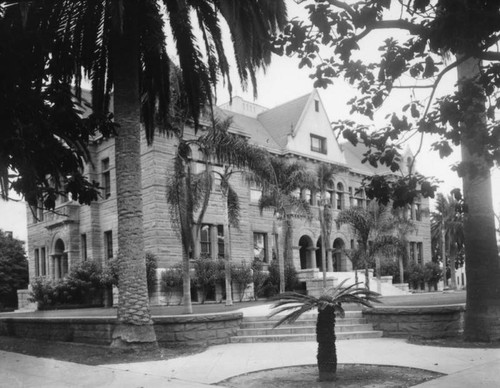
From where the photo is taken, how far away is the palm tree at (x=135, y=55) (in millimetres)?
11969

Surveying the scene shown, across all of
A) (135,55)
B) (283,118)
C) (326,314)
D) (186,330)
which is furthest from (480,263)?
(283,118)

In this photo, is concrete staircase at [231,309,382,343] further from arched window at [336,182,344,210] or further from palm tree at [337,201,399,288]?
arched window at [336,182,344,210]

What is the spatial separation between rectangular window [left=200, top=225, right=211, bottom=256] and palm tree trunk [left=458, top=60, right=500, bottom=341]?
20315mm

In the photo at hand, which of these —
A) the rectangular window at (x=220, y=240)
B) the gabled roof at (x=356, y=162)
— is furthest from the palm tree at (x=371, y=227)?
the gabled roof at (x=356, y=162)

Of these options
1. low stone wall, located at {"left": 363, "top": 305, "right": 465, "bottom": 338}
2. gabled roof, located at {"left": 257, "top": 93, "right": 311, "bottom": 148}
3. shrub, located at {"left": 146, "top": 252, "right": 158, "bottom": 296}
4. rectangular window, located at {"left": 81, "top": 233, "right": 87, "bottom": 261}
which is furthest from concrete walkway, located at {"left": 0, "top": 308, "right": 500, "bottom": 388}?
gabled roof, located at {"left": 257, "top": 93, "right": 311, "bottom": 148}

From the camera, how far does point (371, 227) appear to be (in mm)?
31312

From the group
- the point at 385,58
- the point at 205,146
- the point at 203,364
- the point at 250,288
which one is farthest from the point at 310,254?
the point at 385,58

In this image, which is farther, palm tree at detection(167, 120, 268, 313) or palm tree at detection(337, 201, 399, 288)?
palm tree at detection(337, 201, 399, 288)

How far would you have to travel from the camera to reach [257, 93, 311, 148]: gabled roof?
39.6 metres

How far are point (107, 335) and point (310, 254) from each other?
2656 cm

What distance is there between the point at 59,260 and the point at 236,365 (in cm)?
2762

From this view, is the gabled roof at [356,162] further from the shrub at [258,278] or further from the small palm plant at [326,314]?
the small palm plant at [326,314]

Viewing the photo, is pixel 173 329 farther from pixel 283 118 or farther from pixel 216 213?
pixel 283 118

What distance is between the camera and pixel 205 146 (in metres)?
20.1
